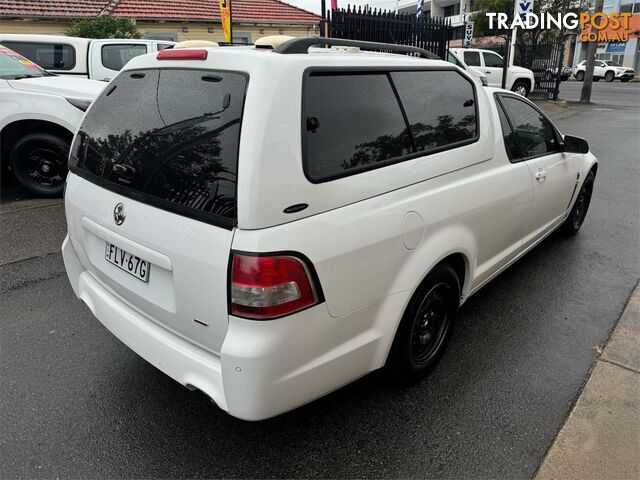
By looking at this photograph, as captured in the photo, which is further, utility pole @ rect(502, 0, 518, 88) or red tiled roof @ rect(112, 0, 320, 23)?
red tiled roof @ rect(112, 0, 320, 23)

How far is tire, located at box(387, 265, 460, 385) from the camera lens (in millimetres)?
2456

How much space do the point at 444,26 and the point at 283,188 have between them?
408 inches

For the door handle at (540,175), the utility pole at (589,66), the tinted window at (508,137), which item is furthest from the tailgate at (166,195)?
the utility pole at (589,66)

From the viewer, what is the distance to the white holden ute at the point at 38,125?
5566mm

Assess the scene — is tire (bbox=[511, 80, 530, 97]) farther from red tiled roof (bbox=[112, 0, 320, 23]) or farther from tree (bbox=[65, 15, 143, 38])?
tree (bbox=[65, 15, 143, 38])

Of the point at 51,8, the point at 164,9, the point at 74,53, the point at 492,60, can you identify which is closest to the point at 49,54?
the point at 74,53

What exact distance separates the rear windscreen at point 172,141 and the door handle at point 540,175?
2471 mm

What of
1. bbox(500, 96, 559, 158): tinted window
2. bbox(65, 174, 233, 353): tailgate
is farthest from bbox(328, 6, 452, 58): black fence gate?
bbox(65, 174, 233, 353): tailgate

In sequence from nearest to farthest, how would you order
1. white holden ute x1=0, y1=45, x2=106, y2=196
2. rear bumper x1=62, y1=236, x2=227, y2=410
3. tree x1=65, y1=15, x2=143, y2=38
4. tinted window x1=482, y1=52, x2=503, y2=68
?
rear bumper x1=62, y1=236, x2=227, y2=410
white holden ute x1=0, y1=45, x2=106, y2=196
tree x1=65, y1=15, x2=143, y2=38
tinted window x1=482, y1=52, x2=503, y2=68

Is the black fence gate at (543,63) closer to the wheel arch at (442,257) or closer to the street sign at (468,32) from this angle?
the street sign at (468,32)

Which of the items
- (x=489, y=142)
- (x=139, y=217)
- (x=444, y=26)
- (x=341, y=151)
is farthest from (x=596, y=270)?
(x=444, y=26)

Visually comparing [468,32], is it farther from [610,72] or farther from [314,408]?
[610,72]

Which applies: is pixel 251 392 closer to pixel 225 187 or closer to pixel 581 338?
pixel 225 187

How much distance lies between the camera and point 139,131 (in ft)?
7.39
